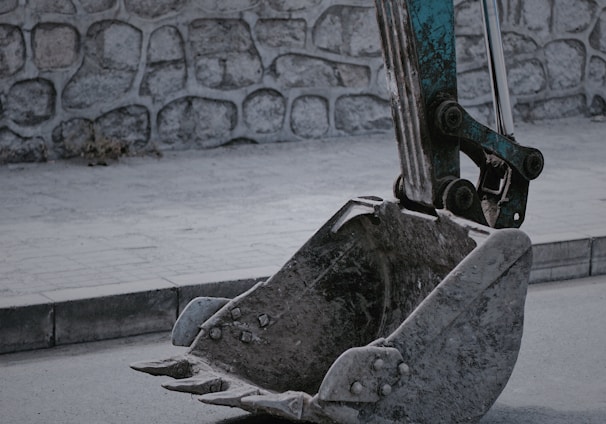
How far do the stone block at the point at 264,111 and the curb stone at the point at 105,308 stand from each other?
11.8 ft

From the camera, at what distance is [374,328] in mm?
4391

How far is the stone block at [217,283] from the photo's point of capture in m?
5.43

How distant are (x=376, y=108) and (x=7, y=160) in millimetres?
2982

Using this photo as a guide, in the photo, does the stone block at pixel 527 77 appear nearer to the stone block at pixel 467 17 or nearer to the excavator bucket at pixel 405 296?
the stone block at pixel 467 17

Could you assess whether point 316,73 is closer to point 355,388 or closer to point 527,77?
point 527,77

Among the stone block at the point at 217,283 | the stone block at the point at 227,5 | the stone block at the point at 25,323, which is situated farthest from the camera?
the stone block at the point at 227,5

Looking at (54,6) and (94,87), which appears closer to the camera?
(54,6)

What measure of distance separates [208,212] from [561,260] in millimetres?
2016

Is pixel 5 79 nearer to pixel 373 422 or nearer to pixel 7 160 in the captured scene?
pixel 7 160

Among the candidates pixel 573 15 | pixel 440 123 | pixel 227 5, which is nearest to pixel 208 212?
pixel 227 5

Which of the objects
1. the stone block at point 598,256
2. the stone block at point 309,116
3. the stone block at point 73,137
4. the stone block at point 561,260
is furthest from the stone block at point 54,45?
the stone block at point 598,256

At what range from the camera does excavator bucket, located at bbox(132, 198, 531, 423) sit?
11.6ft

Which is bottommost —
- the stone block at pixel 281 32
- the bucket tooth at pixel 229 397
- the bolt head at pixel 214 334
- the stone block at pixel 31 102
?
the bucket tooth at pixel 229 397

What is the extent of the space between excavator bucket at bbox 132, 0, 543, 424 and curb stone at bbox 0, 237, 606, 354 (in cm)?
104
